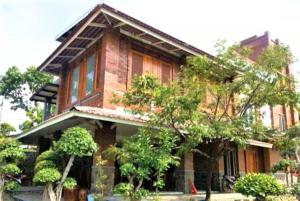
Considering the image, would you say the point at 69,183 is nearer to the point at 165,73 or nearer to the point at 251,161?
the point at 165,73

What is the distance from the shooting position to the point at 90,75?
43.5 feet

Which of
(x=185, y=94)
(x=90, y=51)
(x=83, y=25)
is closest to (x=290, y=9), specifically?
(x=185, y=94)

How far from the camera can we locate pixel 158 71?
45.8ft

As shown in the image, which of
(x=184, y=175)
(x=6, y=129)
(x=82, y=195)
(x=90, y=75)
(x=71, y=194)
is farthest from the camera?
(x=6, y=129)

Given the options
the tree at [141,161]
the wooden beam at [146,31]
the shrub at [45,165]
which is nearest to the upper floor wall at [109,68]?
the wooden beam at [146,31]

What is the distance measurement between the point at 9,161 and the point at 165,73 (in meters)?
7.56

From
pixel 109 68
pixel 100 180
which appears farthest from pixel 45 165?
pixel 109 68

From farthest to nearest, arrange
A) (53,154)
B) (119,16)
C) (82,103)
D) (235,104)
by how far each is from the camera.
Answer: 1. (82,103)
2. (235,104)
3. (119,16)
4. (53,154)

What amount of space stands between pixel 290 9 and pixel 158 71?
674 centimetres

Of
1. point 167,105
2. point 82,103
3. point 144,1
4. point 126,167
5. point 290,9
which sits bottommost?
point 126,167

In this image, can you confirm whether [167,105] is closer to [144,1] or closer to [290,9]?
[144,1]

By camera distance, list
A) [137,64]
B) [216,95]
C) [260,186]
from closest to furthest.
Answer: [260,186]
[216,95]
[137,64]

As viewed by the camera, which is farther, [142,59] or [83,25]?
[142,59]

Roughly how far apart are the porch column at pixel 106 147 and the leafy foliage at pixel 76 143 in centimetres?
151
